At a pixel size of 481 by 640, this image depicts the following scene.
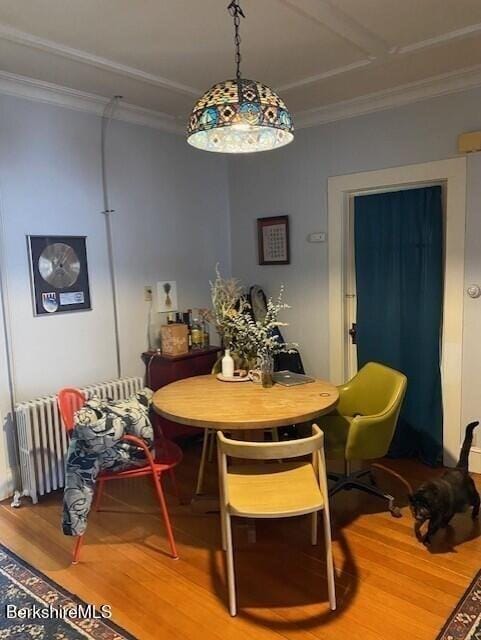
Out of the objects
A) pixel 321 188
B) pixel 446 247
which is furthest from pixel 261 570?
pixel 321 188

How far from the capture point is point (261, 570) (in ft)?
7.86

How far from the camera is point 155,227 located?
3.94 m

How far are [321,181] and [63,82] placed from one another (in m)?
1.94

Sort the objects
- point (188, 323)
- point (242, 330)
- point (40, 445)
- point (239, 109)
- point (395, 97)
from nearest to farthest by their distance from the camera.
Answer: point (239, 109) → point (242, 330) → point (40, 445) → point (395, 97) → point (188, 323)

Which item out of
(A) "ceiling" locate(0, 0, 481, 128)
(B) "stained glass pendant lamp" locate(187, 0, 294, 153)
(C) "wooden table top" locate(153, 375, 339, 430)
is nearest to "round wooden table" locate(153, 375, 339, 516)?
(C) "wooden table top" locate(153, 375, 339, 430)

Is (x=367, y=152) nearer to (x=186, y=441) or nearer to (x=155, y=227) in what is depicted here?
(x=155, y=227)

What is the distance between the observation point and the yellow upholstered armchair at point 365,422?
2.72 meters

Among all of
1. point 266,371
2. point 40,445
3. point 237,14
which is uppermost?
point 237,14

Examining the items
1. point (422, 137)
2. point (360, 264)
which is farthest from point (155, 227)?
point (422, 137)

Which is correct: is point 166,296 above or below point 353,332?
above

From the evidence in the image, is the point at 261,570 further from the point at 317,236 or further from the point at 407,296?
the point at 317,236

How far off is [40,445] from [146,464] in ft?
2.93

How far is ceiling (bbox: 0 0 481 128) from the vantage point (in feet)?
7.56

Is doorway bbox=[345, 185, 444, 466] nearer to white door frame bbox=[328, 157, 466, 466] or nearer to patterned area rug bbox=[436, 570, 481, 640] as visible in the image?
white door frame bbox=[328, 157, 466, 466]
